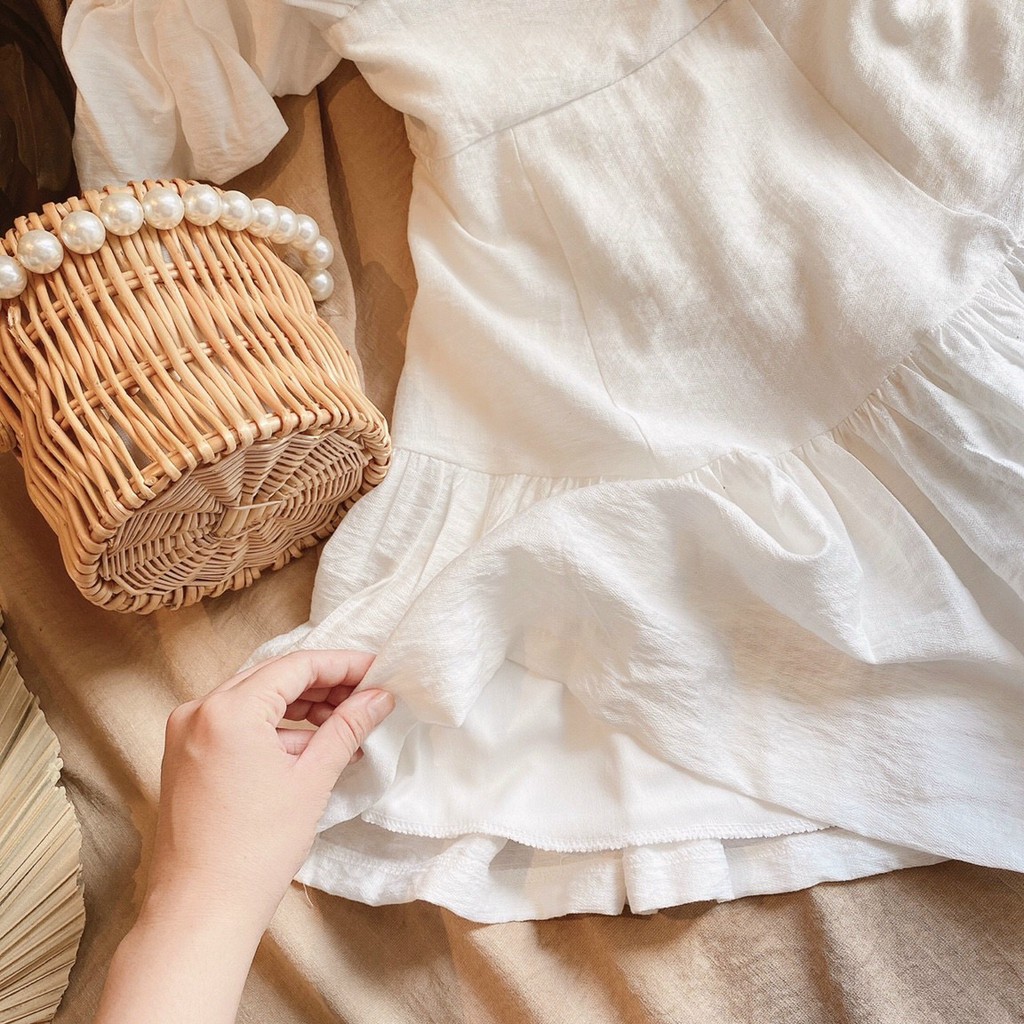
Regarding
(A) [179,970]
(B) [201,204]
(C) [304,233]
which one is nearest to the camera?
(A) [179,970]

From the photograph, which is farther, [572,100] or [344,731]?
[572,100]

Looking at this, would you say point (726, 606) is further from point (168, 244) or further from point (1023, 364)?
point (168, 244)

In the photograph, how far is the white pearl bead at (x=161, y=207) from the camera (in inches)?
24.4

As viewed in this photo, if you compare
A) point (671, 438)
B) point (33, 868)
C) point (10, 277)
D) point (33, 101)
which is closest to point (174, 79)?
point (33, 101)

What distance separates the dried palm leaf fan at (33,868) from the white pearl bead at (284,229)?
42 centimetres

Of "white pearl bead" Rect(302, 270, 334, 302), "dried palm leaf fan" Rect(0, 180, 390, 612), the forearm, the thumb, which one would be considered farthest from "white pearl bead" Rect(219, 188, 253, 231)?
the forearm

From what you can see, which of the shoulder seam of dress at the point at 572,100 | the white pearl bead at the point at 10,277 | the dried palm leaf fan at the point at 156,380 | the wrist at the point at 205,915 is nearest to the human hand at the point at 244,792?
the wrist at the point at 205,915

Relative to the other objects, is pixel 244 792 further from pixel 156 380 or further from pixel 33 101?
pixel 33 101

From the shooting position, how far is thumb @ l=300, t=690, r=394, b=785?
1.97ft

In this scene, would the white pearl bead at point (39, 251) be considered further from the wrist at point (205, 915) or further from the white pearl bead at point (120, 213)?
the wrist at point (205, 915)

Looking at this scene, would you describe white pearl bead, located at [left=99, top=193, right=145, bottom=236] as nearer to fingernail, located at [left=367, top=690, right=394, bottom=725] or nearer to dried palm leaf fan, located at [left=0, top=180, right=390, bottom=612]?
dried palm leaf fan, located at [left=0, top=180, right=390, bottom=612]

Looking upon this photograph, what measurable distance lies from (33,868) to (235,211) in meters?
0.51

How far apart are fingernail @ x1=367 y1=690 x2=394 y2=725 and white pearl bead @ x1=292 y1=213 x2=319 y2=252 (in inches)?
14.4

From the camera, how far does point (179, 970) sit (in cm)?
52
